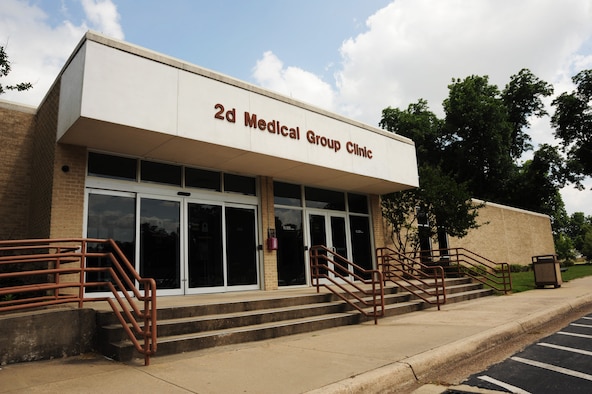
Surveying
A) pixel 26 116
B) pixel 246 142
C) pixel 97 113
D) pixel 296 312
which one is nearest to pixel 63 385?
pixel 296 312

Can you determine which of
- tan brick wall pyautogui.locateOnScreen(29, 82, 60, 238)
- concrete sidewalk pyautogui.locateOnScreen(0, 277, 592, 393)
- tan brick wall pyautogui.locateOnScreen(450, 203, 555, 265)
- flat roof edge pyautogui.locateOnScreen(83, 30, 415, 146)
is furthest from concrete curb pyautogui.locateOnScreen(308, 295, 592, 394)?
tan brick wall pyautogui.locateOnScreen(450, 203, 555, 265)

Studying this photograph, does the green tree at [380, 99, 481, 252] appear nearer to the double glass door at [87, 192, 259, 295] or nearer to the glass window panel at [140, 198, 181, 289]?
the double glass door at [87, 192, 259, 295]

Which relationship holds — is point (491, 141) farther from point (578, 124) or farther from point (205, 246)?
point (205, 246)

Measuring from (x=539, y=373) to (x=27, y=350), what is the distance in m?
6.55

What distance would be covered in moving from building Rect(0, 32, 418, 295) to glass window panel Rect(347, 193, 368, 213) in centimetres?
181

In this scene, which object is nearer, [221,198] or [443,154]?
[221,198]

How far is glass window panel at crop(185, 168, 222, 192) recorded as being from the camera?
10.9m

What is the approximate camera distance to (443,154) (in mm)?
41781

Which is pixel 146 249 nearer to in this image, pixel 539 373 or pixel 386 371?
pixel 386 371

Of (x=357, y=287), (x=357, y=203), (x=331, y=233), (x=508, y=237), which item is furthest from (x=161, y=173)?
(x=508, y=237)

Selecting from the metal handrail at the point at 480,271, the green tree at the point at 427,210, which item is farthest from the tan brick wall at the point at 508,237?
the green tree at the point at 427,210

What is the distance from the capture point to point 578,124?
39312 mm

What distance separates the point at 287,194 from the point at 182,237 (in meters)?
4.02

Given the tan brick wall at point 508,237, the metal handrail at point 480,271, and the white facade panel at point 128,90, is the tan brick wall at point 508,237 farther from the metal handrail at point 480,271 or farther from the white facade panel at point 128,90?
the white facade panel at point 128,90
